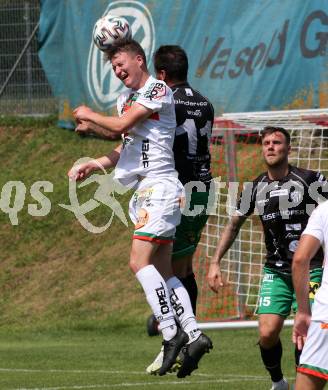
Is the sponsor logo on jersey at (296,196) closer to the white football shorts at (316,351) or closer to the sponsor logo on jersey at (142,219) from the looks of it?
the sponsor logo on jersey at (142,219)

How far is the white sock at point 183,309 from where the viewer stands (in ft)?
27.7

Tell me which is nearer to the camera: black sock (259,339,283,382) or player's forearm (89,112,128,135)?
player's forearm (89,112,128,135)

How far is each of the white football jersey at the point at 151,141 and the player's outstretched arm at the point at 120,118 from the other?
12cm

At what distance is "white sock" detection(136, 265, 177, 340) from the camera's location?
27.5 feet

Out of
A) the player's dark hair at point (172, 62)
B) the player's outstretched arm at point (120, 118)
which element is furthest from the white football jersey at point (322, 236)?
the player's dark hair at point (172, 62)

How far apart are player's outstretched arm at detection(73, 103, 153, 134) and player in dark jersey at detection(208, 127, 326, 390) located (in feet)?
6.61

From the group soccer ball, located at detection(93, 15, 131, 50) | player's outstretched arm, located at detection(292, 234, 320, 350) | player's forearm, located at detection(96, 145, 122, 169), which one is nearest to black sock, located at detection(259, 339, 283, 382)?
player's forearm, located at detection(96, 145, 122, 169)

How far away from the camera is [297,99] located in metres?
16.8

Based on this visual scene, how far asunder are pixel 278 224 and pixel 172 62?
5.88 ft

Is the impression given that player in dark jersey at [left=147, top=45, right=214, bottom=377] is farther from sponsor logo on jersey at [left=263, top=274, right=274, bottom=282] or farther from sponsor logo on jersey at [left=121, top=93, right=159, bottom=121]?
sponsor logo on jersey at [left=263, top=274, right=274, bottom=282]

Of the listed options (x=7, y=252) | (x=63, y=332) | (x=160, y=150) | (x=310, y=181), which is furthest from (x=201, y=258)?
(x=160, y=150)

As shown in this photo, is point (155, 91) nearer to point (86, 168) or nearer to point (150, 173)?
point (150, 173)

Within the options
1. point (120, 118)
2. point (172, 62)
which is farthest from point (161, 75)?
point (120, 118)


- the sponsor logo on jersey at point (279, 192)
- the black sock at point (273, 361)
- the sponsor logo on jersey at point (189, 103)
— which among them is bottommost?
the black sock at point (273, 361)
